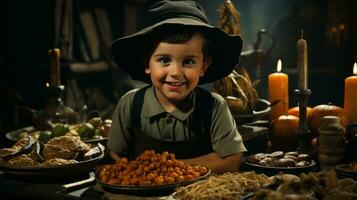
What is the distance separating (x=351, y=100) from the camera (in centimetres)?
258

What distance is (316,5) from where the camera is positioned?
4.89 m

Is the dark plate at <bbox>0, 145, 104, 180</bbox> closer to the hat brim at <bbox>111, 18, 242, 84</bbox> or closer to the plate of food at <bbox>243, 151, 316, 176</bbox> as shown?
the hat brim at <bbox>111, 18, 242, 84</bbox>

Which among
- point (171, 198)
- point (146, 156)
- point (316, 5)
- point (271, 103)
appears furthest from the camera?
point (316, 5)

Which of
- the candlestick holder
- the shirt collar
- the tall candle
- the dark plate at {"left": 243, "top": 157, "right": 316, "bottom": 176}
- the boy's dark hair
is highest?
the boy's dark hair

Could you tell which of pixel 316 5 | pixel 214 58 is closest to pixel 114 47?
pixel 214 58

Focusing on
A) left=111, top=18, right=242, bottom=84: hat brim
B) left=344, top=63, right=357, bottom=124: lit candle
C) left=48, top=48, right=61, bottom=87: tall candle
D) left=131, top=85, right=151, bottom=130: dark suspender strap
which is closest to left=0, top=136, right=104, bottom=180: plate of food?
left=131, top=85, right=151, bottom=130: dark suspender strap

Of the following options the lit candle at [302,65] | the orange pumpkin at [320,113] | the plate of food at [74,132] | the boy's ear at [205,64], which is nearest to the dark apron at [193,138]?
the boy's ear at [205,64]

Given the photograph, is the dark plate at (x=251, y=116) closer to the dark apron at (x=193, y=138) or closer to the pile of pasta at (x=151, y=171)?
the dark apron at (x=193, y=138)

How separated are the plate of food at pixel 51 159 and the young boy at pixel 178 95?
0.42 feet

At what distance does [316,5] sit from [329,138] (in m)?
3.02

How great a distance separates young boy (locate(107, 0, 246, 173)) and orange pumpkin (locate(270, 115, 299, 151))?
565 millimetres

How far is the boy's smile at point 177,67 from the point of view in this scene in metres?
2.14

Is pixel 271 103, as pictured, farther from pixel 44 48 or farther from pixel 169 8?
pixel 44 48

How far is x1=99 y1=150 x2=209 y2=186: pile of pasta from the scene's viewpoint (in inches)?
77.2
